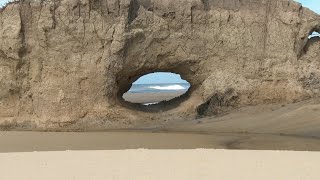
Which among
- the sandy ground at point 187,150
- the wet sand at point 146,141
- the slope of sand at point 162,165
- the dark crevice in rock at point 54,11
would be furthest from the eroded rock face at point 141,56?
the slope of sand at point 162,165

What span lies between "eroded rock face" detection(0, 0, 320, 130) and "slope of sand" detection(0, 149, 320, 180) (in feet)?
19.0

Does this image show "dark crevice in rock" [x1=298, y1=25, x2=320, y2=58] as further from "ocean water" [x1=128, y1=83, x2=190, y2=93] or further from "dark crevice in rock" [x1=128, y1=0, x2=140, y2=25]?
"ocean water" [x1=128, y1=83, x2=190, y2=93]

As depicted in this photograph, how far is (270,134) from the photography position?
10.4 meters

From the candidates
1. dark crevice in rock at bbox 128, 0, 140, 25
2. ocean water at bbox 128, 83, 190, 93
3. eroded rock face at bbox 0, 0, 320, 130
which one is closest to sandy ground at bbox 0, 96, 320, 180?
eroded rock face at bbox 0, 0, 320, 130

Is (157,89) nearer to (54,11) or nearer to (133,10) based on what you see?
(133,10)

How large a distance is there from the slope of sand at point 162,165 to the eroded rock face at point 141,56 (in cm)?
579

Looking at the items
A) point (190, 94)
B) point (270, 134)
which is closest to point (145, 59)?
point (190, 94)

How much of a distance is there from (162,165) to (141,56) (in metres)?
7.67

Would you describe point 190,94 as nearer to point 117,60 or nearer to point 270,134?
point 117,60

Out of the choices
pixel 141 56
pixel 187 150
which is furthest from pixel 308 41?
pixel 187 150

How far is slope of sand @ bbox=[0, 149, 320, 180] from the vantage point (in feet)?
16.1

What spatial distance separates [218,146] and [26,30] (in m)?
7.04

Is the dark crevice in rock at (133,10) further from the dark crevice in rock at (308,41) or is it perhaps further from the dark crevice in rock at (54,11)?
the dark crevice in rock at (308,41)

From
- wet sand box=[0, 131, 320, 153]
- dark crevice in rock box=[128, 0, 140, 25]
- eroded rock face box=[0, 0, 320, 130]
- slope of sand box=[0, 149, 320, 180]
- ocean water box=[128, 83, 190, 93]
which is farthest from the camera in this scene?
ocean water box=[128, 83, 190, 93]
